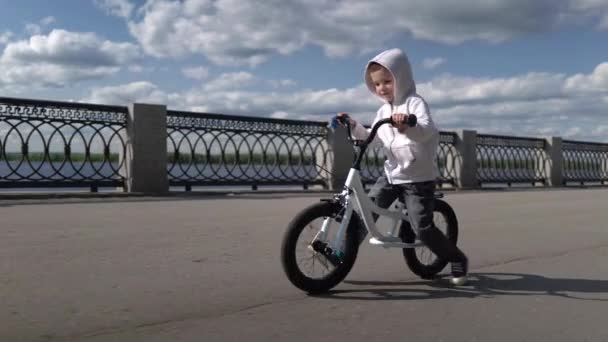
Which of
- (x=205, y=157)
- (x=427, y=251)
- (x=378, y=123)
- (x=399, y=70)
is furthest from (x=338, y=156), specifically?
(x=378, y=123)

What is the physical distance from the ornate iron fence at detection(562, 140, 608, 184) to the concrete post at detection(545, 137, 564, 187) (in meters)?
0.57

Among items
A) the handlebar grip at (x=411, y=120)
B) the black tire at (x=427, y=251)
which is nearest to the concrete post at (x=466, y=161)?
the black tire at (x=427, y=251)

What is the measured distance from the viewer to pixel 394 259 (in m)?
5.65

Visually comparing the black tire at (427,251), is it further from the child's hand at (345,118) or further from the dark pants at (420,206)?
the child's hand at (345,118)

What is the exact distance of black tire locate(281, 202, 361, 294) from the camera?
404 cm

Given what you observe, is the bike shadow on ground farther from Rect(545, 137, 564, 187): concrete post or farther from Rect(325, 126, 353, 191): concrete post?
Rect(545, 137, 564, 187): concrete post

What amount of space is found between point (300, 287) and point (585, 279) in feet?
7.34

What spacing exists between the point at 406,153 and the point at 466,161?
17851mm

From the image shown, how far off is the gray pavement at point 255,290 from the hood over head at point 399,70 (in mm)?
1274

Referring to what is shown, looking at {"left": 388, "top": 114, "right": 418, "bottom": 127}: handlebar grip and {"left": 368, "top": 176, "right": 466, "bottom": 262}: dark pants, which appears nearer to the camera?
{"left": 388, "top": 114, "right": 418, "bottom": 127}: handlebar grip

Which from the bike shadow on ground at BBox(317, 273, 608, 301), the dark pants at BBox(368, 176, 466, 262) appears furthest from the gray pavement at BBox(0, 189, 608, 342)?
the dark pants at BBox(368, 176, 466, 262)

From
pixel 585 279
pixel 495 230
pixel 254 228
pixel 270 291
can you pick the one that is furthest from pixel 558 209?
pixel 270 291

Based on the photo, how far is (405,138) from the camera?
167 inches

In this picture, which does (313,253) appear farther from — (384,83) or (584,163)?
(584,163)
